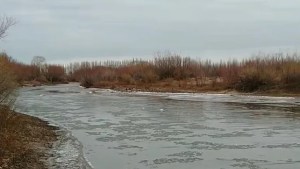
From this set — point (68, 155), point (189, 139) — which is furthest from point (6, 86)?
point (189, 139)

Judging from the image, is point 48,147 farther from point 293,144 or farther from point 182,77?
point 182,77

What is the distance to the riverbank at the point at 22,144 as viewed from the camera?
11.5 m

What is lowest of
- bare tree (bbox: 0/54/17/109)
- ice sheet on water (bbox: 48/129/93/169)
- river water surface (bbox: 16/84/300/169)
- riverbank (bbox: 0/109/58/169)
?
river water surface (bbox: 16/84/300/169)

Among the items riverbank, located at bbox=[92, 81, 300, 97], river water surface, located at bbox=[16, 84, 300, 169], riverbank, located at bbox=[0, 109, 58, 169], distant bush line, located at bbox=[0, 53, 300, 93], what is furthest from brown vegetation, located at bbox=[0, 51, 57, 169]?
riverbank, located at bbox=[92, 81, 300, 97]

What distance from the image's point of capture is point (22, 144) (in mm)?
13977

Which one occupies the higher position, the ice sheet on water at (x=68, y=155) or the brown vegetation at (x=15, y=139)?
the brown vegetation at (x=15, y=139)

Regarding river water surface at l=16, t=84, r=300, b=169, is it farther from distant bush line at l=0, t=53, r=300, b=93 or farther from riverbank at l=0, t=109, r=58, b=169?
distant bush line at l=0, t=53, r=300, b=93

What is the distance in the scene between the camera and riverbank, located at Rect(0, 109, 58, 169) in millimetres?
11538

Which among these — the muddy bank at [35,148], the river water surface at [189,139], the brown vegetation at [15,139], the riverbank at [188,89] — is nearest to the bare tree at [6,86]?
the brown vegetation at [15,139]

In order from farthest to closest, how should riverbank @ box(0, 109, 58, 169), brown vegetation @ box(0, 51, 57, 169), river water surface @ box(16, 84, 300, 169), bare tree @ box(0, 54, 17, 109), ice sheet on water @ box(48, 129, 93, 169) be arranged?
bare tree @ box(0, 54, 17, 109), river water surface @ box(16, 84, 300, 169), ice sheet on water @ box(48, 129, 93, 169), brown vegetation @ box(0, 51, 57, 169), riverbank @ box(0, 109, 58, 169)

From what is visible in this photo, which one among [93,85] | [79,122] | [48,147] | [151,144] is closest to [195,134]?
[151,144]

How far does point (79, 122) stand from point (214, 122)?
669cm

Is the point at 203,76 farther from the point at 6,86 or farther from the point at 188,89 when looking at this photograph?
the point at 6,86

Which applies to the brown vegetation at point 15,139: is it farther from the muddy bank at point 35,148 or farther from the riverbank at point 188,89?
the riverbank at point 188,89
